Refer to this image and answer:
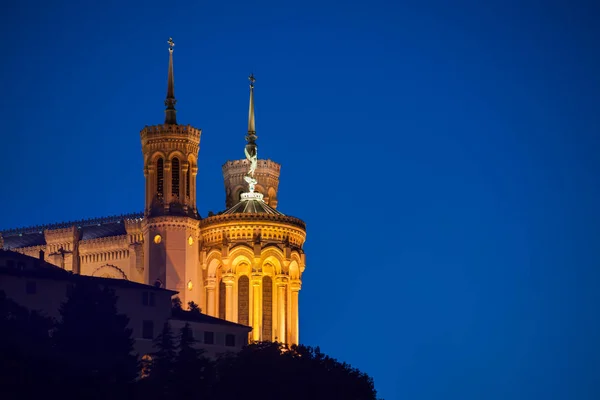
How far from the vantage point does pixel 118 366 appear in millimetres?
116812

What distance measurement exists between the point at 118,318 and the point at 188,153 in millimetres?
24146

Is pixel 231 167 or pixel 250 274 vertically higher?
pixel 231 167

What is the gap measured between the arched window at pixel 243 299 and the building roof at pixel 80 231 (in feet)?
31.8

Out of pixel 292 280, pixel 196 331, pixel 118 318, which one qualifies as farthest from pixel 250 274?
pixel 118 318

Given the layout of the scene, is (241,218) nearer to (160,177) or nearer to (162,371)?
(160,177)

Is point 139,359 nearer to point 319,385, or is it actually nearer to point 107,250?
point 319,385

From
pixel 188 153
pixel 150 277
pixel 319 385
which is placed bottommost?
pixel 319 385

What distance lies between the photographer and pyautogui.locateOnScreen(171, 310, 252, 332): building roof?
133 meters

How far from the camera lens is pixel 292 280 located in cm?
14775

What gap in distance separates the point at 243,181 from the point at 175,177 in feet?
42.8

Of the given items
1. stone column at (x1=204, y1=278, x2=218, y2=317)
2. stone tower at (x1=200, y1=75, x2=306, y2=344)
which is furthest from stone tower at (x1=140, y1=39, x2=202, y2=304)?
stone tower at (x1=200, y1=75, x2=306, y2=344)

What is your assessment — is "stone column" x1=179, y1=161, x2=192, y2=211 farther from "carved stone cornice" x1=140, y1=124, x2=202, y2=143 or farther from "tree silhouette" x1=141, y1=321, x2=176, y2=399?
"tree silhouette" x1=141, y1=321, x2=176, y2=399

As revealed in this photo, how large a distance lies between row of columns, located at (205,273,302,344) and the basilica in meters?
0.08

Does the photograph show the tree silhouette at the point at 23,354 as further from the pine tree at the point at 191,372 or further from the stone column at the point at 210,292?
the stone column at the point at 210,292
